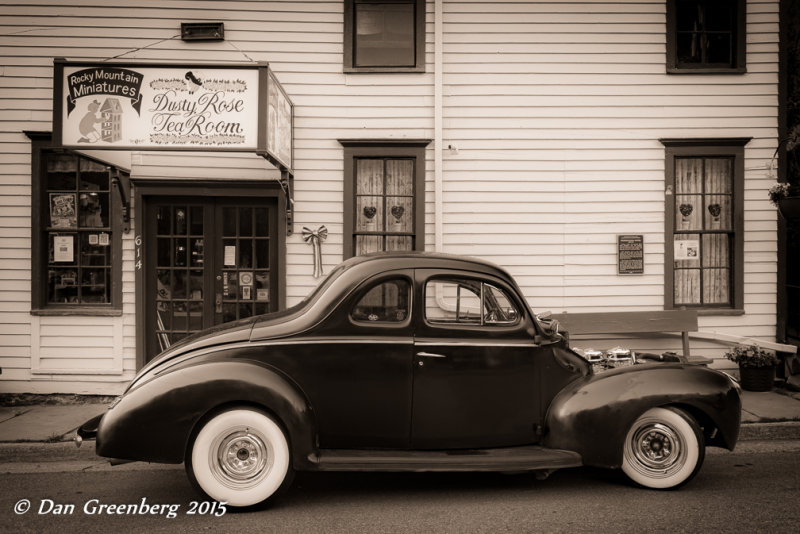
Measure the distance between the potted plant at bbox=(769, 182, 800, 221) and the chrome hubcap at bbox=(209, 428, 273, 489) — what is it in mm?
6820

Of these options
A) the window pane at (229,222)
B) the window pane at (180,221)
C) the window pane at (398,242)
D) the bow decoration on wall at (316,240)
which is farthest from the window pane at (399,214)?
the window pane at (180,221)

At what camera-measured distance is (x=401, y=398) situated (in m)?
4.72

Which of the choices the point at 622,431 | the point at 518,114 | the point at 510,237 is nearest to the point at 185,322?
the point at 510,237

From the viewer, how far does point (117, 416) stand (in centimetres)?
446

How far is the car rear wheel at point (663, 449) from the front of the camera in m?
4.84

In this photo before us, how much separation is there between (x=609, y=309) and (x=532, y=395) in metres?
4.05

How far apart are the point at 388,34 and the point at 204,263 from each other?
3.88m

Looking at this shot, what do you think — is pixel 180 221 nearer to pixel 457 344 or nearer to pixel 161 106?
pixel 161 106

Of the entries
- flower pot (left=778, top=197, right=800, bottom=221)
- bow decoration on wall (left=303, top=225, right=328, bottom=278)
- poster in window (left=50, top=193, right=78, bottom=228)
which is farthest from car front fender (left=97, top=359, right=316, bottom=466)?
flower pot (left=778, top=197, right=800, bottom=221)

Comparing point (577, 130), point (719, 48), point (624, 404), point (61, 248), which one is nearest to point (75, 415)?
point (61, 248)

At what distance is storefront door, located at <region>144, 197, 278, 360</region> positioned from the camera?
8.38m

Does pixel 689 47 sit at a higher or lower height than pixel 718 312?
higher

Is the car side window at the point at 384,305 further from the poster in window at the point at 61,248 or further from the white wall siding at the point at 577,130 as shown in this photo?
the poster in window at the point at 61,248

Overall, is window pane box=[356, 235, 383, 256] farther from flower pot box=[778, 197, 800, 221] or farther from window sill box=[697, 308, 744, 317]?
flower pot box=[778, 197, 800, 221]
